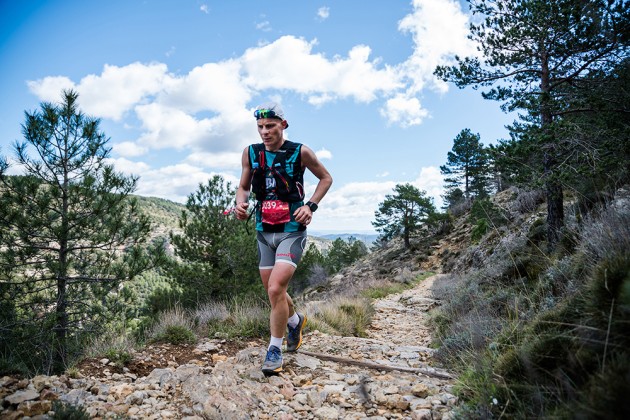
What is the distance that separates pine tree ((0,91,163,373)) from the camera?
7449mm

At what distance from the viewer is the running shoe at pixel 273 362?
3070mm

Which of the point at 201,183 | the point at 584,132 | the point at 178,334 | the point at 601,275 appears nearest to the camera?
the point at 601,275

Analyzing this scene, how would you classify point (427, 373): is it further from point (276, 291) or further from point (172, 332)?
point (172, 332)

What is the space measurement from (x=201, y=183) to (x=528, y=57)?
12.3 meters

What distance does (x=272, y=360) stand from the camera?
10.2 ft

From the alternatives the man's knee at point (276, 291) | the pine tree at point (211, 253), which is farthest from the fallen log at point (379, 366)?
the pine tree at point (211, 253)

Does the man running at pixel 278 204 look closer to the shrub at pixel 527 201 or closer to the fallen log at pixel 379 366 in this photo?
the fallen log at pixel 379 366

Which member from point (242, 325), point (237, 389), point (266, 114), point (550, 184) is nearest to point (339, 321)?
point (242, 325)

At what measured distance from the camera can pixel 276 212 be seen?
3211 millimetres

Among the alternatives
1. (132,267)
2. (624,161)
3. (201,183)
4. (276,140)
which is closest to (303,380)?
(276,140)

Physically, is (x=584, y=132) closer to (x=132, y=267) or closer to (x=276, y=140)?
(x=276, y=140)

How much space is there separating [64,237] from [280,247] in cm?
739

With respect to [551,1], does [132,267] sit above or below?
below

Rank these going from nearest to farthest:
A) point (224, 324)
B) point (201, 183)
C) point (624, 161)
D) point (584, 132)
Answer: point (224, 324)
point (624, 161)
point (584, 132)
point (201, 183)
